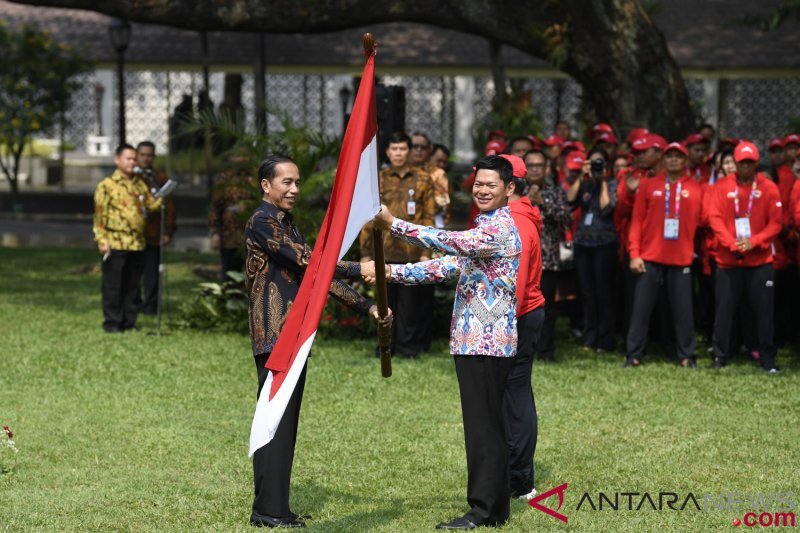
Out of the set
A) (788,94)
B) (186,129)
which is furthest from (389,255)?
(788,94)

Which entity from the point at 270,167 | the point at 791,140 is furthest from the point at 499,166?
the point at 791,140

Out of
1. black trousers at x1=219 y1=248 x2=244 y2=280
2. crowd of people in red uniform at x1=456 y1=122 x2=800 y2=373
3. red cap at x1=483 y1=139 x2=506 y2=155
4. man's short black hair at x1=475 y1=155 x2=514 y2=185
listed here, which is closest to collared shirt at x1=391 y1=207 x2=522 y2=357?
man's short black hair at x1=475 y1=155 x2=514 y2=185

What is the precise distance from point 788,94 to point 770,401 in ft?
72.6

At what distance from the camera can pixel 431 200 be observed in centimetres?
1275

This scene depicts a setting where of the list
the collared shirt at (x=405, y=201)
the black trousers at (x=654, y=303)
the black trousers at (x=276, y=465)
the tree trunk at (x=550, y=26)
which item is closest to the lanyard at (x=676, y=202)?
the black trousers at (x=654, y=303)

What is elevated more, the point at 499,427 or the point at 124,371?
the point at 499,427

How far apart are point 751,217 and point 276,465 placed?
20.4 ft

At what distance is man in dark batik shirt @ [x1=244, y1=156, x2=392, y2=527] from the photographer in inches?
283

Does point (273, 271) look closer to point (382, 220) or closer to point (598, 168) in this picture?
point (382, 220)

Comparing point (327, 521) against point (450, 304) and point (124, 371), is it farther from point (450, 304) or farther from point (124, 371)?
point (450, 304)

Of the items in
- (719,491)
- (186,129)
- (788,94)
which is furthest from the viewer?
(788,94)

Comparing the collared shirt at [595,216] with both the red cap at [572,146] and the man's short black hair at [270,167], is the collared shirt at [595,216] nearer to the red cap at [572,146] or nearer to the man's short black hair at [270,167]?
the red cap at [572,146]

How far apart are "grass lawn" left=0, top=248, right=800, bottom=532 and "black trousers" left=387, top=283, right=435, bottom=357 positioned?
236mm

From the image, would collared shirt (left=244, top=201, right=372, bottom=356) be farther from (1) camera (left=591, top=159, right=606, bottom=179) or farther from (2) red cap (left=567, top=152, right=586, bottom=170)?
(2) red cap (left=567, top=152, right=586, bottom=170)
